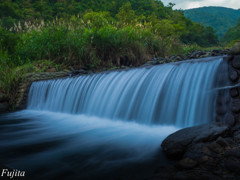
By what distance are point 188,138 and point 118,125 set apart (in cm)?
187

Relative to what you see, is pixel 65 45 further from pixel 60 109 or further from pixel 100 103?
pixel 100 103

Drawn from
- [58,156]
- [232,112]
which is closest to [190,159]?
[232,112]

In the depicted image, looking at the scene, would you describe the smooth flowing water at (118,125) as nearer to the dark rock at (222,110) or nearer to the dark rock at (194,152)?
the dark rock at (222,110)

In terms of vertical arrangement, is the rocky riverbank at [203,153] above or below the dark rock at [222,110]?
below

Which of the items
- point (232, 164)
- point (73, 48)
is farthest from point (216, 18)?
point (232, 164)

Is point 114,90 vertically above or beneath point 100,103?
above

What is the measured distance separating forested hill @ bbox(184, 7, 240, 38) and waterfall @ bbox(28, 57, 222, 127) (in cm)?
8573

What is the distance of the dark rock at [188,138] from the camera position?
226 cm

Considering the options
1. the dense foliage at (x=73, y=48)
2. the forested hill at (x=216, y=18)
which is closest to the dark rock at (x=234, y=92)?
the dense foliage at (x=73, y=48)

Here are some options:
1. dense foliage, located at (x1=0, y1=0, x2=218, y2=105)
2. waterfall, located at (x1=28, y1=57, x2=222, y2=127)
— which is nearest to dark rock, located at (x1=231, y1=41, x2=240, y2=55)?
waterfall, located at (x1=28, y1=57, x2=222, y2=127)

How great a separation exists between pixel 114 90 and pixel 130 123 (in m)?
1.15

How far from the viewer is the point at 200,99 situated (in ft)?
10.5

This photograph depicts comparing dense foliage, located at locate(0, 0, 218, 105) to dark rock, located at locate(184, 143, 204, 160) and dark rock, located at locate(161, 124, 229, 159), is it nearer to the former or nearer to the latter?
dark rock, located at locate(161, 124, 229, 159)

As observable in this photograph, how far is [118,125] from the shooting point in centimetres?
400
